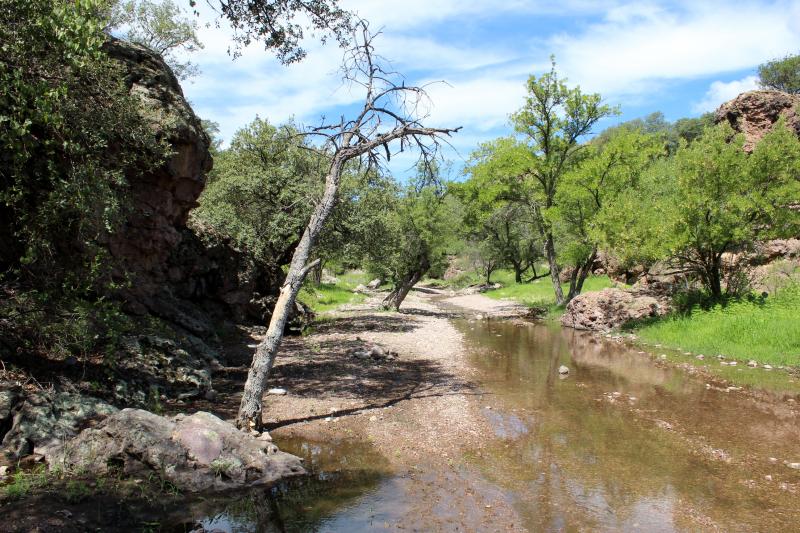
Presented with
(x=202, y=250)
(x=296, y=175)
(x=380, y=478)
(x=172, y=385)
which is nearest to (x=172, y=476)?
(x=380, y=478)

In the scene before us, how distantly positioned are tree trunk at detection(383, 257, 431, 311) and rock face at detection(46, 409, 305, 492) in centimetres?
2576

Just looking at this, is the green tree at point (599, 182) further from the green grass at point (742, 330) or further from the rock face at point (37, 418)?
the rock face at point (37, 418)

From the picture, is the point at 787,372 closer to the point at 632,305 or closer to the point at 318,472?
the point at 632,305

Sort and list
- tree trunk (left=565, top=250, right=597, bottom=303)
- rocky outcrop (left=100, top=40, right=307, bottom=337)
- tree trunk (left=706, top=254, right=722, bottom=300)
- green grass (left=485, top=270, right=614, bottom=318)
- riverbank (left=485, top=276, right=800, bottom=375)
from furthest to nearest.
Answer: green grass (left=485, top=270, right=614, bottom=318), tree trunk (left=565, top=250, right=597, bottom=303), tree trunk (left=706, top=254, right=722, bottom=300), riverbank (left=485, top=276, right=800, bottom=375), rocky outcrop (left=100, top=40, right=307, bottom=337)

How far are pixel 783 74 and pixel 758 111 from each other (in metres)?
38.5

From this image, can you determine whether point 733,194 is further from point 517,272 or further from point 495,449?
point 517,272

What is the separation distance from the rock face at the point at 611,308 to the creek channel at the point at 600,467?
9.69 metres

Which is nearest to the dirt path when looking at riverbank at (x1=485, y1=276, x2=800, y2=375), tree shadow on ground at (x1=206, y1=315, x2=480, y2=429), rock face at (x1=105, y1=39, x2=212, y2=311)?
tree shadow on ground at (x1=206, y1=315, x2=480, y2=429)

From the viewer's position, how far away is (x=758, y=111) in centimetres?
3303

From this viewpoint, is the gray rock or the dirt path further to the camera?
the gray rock

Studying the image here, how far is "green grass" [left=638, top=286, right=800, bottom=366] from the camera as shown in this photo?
1641 cm

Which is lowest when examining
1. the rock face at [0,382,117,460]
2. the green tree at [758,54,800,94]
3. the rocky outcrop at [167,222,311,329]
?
the rock face at [0,382,117,460]

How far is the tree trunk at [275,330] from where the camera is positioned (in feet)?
29.7

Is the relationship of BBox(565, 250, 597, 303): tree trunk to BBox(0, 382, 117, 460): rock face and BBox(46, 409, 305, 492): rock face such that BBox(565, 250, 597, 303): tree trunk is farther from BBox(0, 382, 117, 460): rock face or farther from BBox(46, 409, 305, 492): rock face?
Result: BBox(0, 382, 117, 460): rock face
